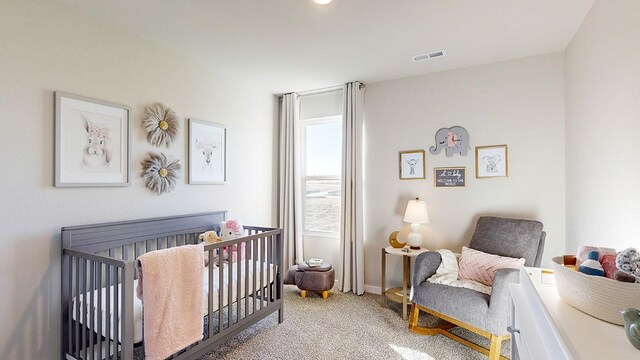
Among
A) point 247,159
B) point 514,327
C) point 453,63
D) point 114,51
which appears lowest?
point 514,327

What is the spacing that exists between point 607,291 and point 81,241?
2716mm

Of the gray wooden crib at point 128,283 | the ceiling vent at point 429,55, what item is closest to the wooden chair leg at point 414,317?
the gray wooden crib at point 128,283

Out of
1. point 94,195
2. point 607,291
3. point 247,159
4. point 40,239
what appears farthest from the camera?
point 247,159

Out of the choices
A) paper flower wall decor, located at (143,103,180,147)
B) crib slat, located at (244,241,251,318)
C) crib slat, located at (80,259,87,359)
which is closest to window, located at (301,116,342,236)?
crib slat, located at (244,241,251,318)

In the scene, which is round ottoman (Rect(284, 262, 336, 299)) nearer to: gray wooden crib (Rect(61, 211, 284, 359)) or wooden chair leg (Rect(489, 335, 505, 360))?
gray wooden crib (Rect(61, 211, 284, 359))

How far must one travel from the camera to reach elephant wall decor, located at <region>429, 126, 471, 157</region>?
307cm

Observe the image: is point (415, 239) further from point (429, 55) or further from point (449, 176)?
point (429, 55)

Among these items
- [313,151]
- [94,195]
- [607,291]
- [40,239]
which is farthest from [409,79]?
[40,239]

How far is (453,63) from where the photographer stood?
2.97 m

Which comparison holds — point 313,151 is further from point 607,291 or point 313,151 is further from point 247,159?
point 607,291

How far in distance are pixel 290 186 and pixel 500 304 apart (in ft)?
8.47

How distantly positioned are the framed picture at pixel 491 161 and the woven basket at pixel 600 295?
6.84 feet

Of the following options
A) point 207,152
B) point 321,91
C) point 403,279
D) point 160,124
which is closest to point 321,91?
point 321,91

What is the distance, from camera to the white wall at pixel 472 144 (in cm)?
276
